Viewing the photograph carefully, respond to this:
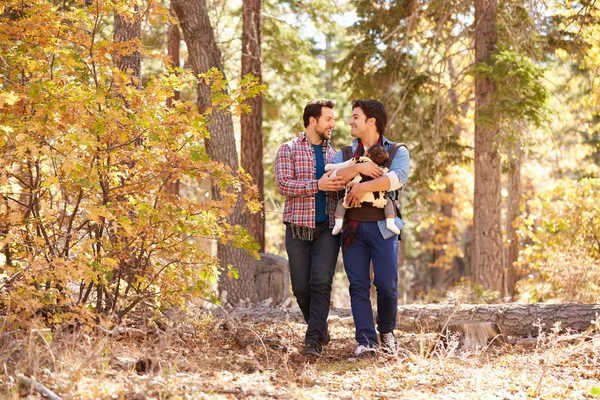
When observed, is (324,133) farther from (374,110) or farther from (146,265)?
(146,265)

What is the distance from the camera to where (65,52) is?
5418mm

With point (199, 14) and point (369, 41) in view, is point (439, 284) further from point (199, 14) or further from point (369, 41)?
point (199, 14)

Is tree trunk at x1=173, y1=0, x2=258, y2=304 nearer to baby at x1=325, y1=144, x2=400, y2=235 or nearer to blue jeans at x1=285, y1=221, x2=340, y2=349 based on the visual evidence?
blue jeans at x1=285, y1=221, x2=340, y2=349

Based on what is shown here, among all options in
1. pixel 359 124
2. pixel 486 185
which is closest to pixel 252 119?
pixel 486 185

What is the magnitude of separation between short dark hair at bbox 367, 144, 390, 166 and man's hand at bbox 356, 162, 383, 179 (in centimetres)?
10

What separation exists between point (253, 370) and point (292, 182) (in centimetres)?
162

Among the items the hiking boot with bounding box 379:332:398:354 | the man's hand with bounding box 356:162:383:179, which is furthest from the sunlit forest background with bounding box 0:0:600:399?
the man's hand with bounding box 356:162:383:179

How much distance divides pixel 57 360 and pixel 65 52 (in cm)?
229

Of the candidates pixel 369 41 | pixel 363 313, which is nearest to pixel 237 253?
pixel 363 313

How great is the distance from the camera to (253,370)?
5.61m

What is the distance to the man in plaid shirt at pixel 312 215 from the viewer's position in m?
6.20

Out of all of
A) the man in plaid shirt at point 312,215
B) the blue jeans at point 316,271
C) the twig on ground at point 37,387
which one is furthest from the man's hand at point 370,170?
the twig on ground at point 37,387

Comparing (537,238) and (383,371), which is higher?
(537,238)

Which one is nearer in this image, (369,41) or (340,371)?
(340,371)
